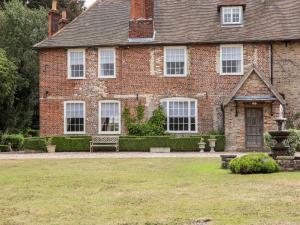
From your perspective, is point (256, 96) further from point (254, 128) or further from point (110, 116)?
point (110, 116)

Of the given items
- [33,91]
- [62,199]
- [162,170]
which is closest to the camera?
[62,199]

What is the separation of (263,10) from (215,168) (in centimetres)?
1858

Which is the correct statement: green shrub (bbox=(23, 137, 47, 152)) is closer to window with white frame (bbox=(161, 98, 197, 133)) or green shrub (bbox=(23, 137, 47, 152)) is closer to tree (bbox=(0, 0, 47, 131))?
window with white frame (bbox=(161, 98, 197, 133))

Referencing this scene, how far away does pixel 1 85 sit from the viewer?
140 feet

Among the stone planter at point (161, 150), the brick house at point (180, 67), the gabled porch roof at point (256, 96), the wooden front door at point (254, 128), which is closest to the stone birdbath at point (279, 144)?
the gabled porch roof at point (256, 96)

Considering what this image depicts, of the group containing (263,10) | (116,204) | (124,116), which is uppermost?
(263,10)

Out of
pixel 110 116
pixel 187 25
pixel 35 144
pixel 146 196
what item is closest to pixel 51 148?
pixel 35 144

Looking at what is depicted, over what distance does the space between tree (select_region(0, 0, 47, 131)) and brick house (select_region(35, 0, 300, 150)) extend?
38.9 ft

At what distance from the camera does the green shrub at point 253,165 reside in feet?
61.6

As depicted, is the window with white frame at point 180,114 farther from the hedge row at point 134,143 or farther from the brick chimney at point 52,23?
the brick chimney at point 52,23

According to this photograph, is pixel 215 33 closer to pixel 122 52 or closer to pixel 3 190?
pixel 122 52

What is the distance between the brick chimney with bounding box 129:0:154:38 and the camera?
3645 centimetres

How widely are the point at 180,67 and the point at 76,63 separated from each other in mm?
6470

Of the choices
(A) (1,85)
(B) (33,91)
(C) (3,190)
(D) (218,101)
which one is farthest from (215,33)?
(C) (3,190)
